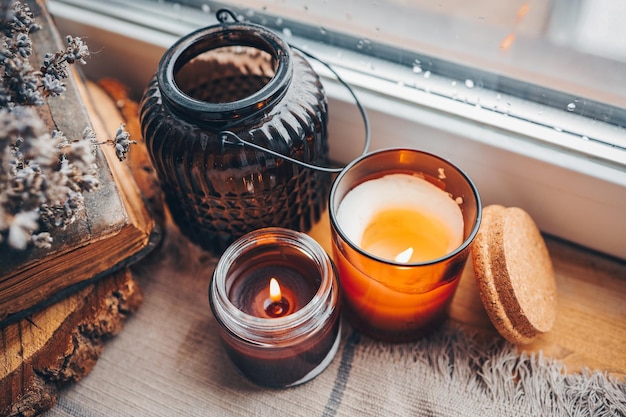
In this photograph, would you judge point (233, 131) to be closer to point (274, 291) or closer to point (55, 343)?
point (274, 291)

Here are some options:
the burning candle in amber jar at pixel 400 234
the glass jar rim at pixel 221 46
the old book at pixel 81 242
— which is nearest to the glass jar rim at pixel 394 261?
the burning candle in amber jar at pixel 400 234

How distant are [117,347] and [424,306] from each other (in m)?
0.34

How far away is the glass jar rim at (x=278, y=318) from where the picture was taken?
1.72ft

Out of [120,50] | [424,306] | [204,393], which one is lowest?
[204,393]

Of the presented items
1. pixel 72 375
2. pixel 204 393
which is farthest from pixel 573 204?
pixel 72 375

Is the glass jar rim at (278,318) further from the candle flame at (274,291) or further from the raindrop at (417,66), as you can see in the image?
the raindrop at (417,66)

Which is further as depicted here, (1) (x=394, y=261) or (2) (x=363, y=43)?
(2) (x=363, y=43)

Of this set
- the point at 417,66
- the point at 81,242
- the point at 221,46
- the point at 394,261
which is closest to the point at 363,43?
the point at 417,66

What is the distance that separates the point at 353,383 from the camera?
0.60 m

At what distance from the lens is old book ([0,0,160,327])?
1.73 feet

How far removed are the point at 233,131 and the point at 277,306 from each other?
186 millimetres

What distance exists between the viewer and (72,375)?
59 centimetres

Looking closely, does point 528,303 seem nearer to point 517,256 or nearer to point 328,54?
point 517,256

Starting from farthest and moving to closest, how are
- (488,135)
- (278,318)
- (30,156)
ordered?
(488,135) < (278,318) < (30,156)
